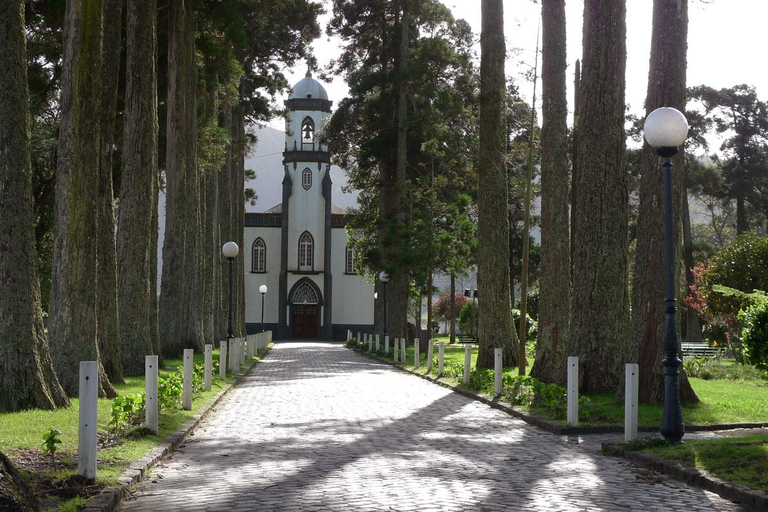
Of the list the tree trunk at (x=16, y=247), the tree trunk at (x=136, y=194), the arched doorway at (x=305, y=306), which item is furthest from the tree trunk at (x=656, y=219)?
the arched doorway at (x=305, y=306)

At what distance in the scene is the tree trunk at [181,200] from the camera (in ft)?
86.1

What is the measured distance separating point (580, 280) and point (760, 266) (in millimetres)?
20572

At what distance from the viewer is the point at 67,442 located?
10.0m

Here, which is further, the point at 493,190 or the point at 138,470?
the point at 493,190

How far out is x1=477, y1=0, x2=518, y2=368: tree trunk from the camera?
989 inches

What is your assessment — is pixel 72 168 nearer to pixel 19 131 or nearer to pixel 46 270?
pixel 19 131

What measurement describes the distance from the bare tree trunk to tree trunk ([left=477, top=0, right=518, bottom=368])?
10.4 m

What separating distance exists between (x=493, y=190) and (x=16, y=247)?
14595mm

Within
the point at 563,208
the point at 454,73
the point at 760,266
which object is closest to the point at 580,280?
the point at 563,208

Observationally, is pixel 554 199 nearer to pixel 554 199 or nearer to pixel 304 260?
pixel 554 199

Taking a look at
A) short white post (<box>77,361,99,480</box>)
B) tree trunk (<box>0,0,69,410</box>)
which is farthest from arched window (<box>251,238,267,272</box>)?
short white post (<box>77,361,99,480</box>)

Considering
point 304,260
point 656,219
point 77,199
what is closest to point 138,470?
point 77,199

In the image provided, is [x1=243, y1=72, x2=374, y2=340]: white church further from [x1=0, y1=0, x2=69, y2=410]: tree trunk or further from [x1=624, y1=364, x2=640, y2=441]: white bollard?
[x1=624, y1=364, x2=640, y2=441]: white bollard

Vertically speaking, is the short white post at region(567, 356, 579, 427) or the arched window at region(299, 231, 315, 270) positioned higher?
the arched window at region(299, 231, 315, 270)
